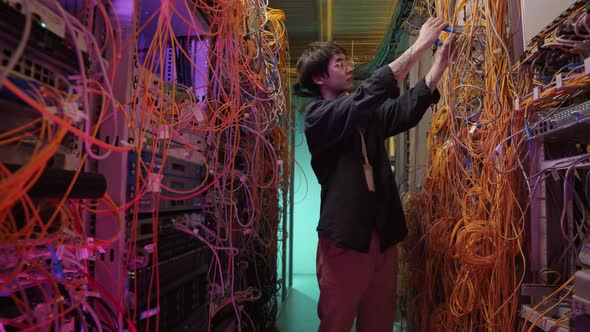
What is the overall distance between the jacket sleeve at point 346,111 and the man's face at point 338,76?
150mm

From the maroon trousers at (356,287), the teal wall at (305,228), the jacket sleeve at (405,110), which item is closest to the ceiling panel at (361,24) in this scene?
the teal wall at (305,228)

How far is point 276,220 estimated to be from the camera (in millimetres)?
2471

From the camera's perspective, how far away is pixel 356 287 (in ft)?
4.41

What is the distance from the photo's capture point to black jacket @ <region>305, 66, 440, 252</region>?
1.29 meters

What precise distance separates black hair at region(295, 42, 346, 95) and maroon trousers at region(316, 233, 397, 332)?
2.52ft

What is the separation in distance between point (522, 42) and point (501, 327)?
960 mm

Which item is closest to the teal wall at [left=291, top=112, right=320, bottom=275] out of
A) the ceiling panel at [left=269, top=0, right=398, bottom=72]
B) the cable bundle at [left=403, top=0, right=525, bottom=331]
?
the ceiling panel at [left=269, top=0, right=398, bottom=72]

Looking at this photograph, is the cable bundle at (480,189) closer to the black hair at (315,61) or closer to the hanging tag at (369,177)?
the hanging tag at (369,177)

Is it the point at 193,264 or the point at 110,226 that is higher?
the point at 110,226

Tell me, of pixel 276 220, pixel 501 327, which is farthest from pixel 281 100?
pixel 501 327

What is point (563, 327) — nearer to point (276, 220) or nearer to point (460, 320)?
point (460, 320)

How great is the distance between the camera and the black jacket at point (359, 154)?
1.29m

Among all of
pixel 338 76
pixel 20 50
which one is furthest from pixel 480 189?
pixel 20 50

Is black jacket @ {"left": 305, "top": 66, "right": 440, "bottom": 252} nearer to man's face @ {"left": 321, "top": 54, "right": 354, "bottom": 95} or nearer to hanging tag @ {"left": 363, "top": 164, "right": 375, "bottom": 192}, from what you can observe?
hanging tag @ {"left": 363, "top": 164, "right": 375, "bottom": 192}
